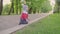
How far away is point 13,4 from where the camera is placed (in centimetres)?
3456

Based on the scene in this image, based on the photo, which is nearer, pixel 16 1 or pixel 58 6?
pixel 16 1

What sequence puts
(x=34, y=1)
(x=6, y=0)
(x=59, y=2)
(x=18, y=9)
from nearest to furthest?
(x=18, y=9)
(x=34, y=1)
(x=6, y=0)
(x=59, y=2)

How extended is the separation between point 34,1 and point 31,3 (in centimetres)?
92

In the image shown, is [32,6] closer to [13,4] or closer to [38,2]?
[38,2]

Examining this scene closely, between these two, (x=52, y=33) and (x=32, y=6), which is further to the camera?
(x=32, y=6)

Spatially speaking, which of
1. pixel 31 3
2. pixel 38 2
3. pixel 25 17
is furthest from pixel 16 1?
pixel 25 17

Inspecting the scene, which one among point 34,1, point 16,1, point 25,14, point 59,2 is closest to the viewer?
point 25,14

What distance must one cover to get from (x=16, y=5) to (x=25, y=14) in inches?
823

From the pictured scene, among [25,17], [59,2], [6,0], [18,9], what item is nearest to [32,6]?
[18,9]

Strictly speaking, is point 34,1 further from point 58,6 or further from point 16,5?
point 58,6

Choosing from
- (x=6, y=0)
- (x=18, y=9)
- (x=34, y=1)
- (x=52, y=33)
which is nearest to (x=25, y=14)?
(x=52, y=33)

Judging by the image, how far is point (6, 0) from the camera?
53.2 meters

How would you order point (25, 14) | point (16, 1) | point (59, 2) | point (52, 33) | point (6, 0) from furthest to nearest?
1. point (59, 2)
2. point (6, 0)
3. point (16, 1)
4. point (25, 14)
5. point (52, 33)

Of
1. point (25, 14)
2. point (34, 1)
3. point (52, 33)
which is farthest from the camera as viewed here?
point (34, 1)
